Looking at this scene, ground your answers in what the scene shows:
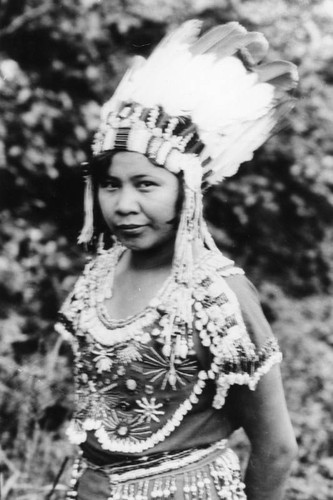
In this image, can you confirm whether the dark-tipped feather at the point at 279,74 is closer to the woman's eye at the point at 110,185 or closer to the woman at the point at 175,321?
the woman at the point at 175,321

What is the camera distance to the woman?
5.82 feet

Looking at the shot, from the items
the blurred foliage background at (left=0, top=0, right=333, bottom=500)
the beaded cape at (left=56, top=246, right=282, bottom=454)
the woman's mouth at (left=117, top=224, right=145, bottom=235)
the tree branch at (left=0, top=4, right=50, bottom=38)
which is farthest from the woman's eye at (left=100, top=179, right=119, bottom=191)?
the tree branch at (left=0, top=4, right=50, bottom=38)

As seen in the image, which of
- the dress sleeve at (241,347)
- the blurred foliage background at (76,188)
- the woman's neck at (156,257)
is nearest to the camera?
the dress sleeve at (241,347)

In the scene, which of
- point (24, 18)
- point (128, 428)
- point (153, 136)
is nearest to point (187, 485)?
point (128, 428)

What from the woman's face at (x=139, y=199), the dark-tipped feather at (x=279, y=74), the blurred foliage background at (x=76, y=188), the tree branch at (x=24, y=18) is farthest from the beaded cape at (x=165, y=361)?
the tree branch at (x=24, y=18)

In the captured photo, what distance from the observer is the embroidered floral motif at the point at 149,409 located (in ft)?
5.88

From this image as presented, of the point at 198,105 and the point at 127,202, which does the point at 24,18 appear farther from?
the point at 127,202

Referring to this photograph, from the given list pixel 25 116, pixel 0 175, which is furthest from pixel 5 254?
pixel 25 116

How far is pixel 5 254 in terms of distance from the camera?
362 centimetres

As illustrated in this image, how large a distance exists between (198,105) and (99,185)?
0.33 meters

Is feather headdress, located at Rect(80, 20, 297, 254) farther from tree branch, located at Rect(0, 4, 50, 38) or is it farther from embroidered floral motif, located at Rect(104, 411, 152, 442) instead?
tree branch, located at Rect(0, 4, 50, 38)

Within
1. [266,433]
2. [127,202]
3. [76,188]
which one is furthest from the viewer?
[76,188]

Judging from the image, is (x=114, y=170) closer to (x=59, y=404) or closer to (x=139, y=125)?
(x=139, y=125)

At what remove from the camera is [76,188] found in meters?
3.93
